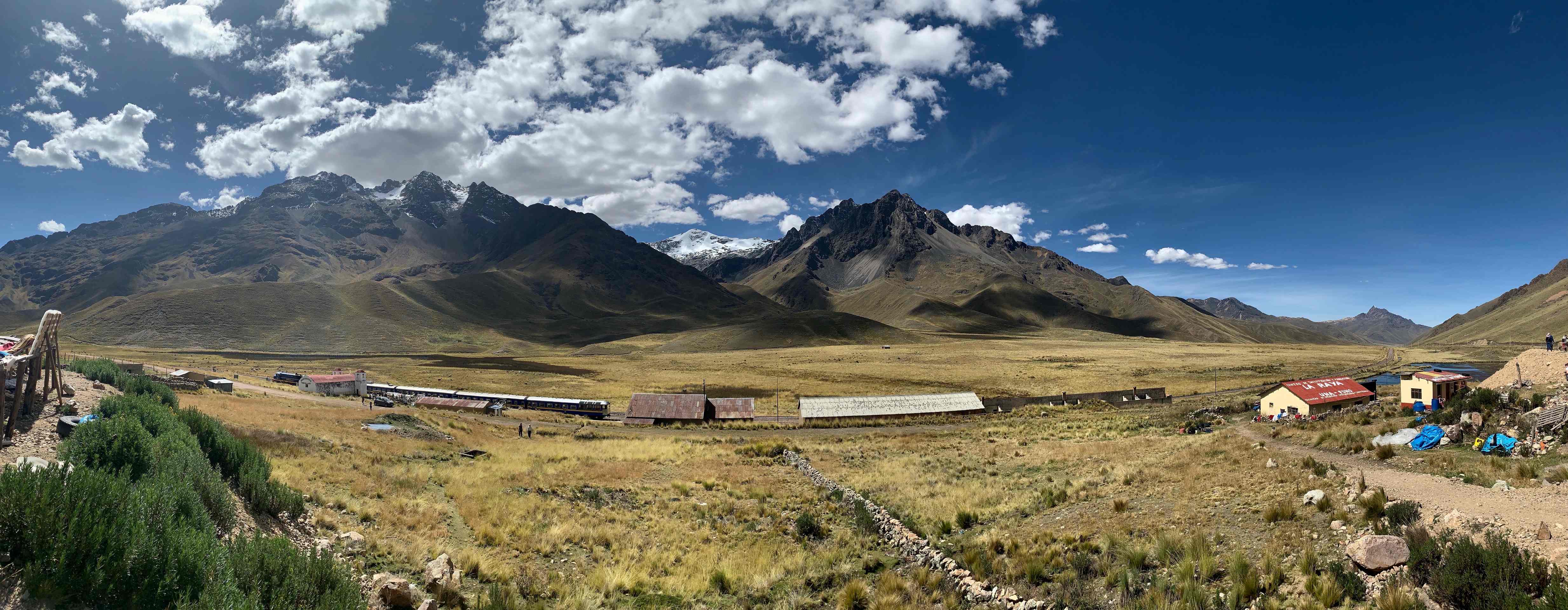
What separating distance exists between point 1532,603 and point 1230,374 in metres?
106

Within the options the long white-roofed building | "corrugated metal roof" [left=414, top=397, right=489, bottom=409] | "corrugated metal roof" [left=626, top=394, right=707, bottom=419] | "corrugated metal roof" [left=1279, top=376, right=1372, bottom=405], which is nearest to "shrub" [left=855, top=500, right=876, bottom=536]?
the long white-roofed building

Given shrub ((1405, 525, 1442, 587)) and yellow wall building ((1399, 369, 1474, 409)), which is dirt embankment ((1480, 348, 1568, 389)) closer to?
yellow wall building ((1399, 369, 1474, 409))

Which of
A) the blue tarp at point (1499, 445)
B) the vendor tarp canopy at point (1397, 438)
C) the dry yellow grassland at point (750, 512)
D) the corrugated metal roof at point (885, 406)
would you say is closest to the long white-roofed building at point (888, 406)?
the corrugated metal roof at point (885, 406)

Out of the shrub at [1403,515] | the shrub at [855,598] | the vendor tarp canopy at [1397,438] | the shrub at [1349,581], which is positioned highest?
the vendor tarp canopy at [1397,438]

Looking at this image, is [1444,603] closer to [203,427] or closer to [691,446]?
[203,427]

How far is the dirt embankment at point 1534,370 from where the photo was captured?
83.3 ft

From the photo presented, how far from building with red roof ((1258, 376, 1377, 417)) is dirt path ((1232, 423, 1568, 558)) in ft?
96.1

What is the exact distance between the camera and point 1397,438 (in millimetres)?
21594

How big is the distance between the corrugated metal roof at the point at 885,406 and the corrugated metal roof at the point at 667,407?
32.1 feet

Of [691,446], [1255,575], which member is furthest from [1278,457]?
[691,446]

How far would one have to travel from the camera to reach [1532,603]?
8.56 meters

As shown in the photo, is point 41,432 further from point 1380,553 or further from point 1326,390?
point 1326,390

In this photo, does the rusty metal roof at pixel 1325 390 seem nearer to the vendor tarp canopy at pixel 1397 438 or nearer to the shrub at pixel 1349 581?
the vendor tarp canopy at pixel 1397 438

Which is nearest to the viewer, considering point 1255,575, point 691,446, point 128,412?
point 1255,575
